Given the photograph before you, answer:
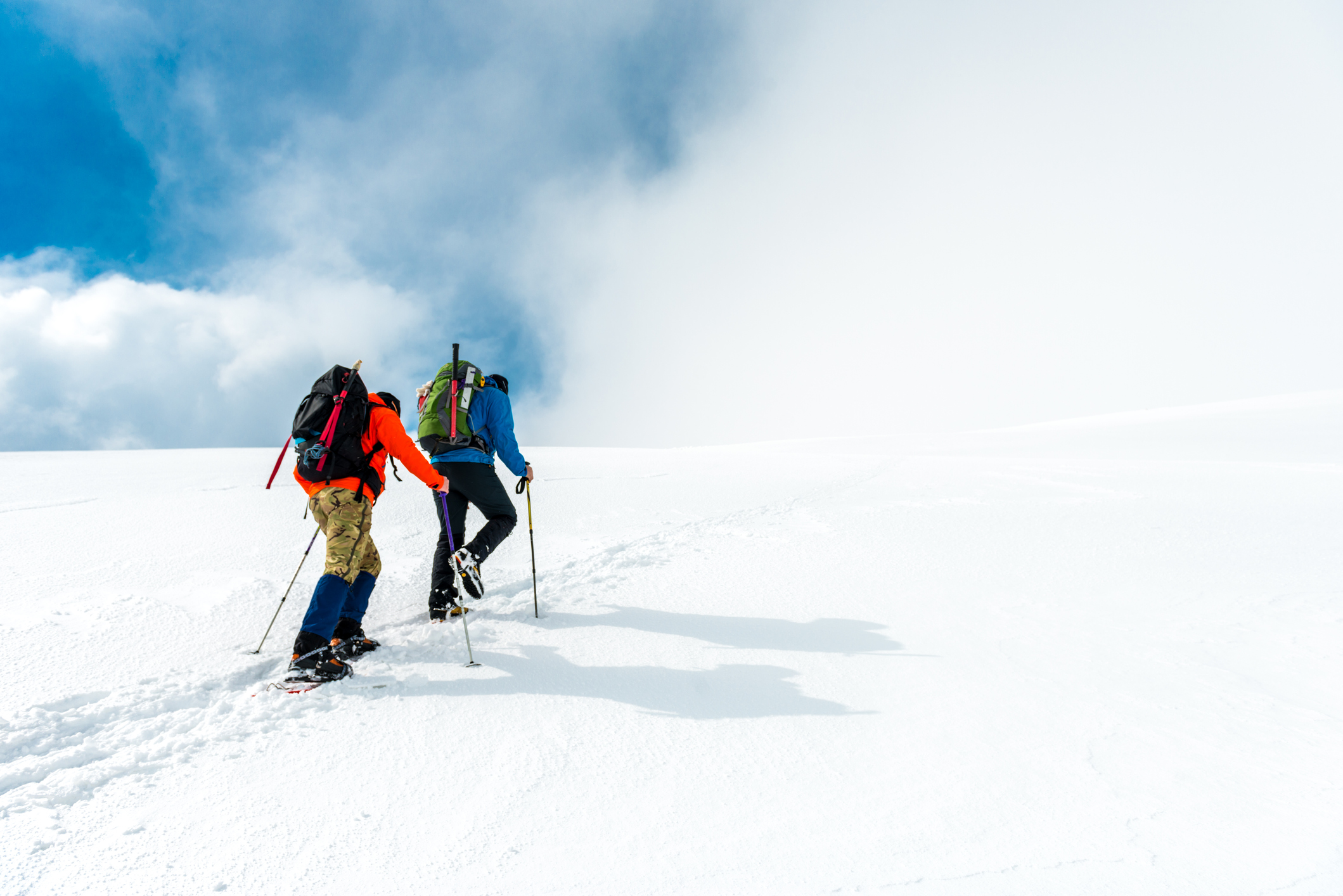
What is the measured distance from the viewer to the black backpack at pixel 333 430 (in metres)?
3.62

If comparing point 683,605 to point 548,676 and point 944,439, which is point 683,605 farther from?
point 944,439

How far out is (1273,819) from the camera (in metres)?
2.30

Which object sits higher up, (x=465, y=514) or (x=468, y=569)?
(x=465, y=514)

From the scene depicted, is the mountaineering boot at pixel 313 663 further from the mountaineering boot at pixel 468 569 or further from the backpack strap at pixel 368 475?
the mountaineering boot at pixel 468 569

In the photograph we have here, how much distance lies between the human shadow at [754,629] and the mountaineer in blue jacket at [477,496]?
73cm

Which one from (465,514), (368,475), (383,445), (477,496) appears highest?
(383,445)

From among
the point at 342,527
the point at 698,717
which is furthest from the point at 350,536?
the point at 698,717

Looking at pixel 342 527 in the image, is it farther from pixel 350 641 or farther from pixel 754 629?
pixel 754 629

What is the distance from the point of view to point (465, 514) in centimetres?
476

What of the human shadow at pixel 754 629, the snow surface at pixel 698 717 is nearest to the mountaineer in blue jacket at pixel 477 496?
the snow surface at pixel 698 717

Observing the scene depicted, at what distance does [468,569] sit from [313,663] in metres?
1.33

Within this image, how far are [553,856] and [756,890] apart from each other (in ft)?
2.25

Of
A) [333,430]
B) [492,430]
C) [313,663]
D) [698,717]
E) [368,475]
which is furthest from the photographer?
[492,430]

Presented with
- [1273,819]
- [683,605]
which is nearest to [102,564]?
[683,605]
